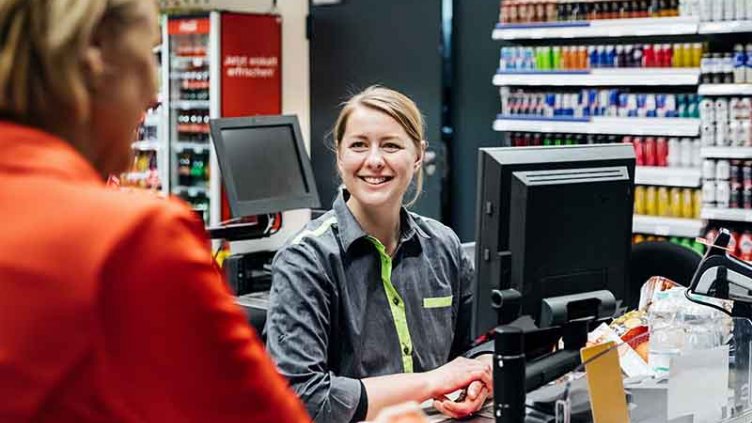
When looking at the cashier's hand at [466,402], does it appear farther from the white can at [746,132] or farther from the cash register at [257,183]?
the white can at [746,132]

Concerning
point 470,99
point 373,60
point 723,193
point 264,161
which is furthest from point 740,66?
point 373,60

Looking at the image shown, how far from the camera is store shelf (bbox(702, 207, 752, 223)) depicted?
608 centimetres

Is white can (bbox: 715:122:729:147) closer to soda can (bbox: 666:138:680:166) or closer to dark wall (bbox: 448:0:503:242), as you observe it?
soda can (bbox: 666:138:680:166)

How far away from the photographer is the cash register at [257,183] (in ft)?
15.2

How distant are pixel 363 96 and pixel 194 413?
1989mm

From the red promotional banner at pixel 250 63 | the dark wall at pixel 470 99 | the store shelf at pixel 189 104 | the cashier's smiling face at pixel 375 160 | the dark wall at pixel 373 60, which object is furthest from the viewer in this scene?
the store shelf at pixel 189 104

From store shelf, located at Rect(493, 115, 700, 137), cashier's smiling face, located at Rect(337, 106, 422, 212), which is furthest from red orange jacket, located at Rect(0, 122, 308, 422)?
store shelf, located at Rect(493, 115, 700, 137)

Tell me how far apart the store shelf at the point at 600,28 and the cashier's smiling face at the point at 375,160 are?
3.84 m

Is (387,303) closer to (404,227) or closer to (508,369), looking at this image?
(404,227)

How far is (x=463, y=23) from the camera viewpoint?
25.9 feet

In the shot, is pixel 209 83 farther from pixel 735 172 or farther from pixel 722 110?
pixel 735 172

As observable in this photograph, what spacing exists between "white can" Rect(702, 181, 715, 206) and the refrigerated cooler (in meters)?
3.70

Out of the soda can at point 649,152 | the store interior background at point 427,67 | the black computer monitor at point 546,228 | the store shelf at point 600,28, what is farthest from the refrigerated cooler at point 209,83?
the black computer monitor at point 546,228

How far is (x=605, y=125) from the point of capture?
6730 mm
